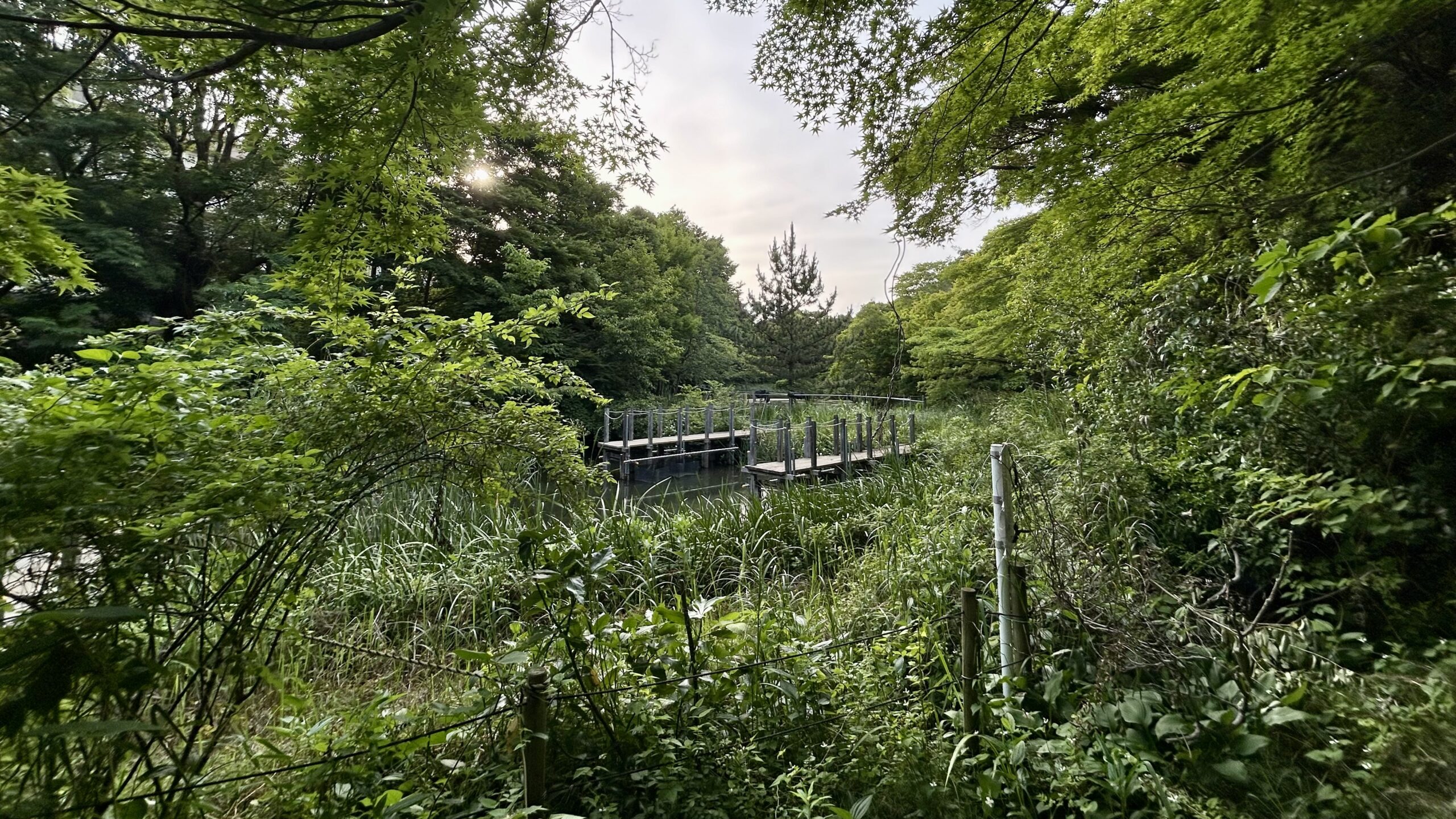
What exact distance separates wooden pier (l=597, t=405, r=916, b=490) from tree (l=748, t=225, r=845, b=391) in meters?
9.54

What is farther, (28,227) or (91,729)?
(28,227)

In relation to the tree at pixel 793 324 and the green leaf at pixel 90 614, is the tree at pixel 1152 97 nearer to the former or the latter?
the green leaf at pixel 90 614

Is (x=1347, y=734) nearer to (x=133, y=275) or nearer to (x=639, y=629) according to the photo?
(x=639, y=629)

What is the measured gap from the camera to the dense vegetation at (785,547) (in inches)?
45.3

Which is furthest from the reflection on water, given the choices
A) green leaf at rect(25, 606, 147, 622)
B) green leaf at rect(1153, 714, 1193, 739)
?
green leaf at rect(25, 606, 147, 622)

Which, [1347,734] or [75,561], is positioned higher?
[75,561]

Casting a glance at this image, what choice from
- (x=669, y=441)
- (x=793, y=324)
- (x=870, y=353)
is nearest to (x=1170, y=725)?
(x=669, y=441)

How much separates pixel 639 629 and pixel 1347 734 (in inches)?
75.8

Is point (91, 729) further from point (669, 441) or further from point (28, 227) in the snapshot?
point (669, 441)

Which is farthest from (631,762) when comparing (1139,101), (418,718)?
(1139,101)

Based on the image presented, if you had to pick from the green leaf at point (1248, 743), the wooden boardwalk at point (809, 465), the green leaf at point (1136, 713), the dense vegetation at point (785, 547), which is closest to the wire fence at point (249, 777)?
the dense vegetation at point (785, 547)

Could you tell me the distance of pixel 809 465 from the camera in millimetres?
7723

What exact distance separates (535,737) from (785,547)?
262 centimetres

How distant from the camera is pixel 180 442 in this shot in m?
1.13
